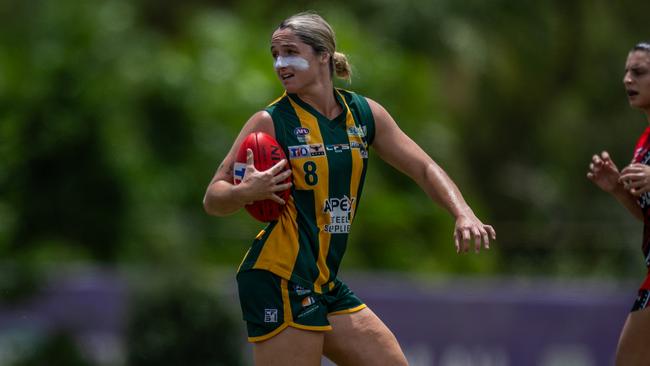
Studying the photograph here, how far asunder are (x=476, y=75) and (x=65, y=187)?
1076cm

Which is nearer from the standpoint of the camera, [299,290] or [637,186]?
[299,290]

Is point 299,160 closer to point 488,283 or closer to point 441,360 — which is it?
point 441,360

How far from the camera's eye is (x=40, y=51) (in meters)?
17.7

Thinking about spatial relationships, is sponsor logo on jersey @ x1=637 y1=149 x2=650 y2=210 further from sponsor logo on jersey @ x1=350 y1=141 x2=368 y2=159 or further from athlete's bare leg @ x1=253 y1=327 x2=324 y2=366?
athlete's bare leg @ x1=253 y1=327 x2=324 y2=366

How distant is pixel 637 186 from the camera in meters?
6.38

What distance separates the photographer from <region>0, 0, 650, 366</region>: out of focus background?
14180mm

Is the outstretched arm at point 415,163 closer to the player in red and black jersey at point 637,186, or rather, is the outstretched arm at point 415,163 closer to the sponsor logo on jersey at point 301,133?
the sponsor logo on jersey at point 301,133

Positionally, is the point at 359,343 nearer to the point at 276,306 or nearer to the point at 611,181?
the point at 276,306

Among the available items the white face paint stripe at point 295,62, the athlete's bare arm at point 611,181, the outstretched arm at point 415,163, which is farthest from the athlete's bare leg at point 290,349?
the athlete's bare arm at point 611,181

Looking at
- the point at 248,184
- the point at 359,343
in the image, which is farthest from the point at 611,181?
the point at 248,184

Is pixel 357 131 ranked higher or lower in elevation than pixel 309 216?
higher

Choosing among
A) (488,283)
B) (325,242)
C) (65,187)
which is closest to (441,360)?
(488,283)

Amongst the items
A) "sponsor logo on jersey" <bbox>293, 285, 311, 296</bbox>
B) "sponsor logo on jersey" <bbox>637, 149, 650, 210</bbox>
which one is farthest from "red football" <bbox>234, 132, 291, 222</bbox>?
"sponsor logo on jersey" <bbox>637, 149, 650, 210</bbox>

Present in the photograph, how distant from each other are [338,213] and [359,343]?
67cm
